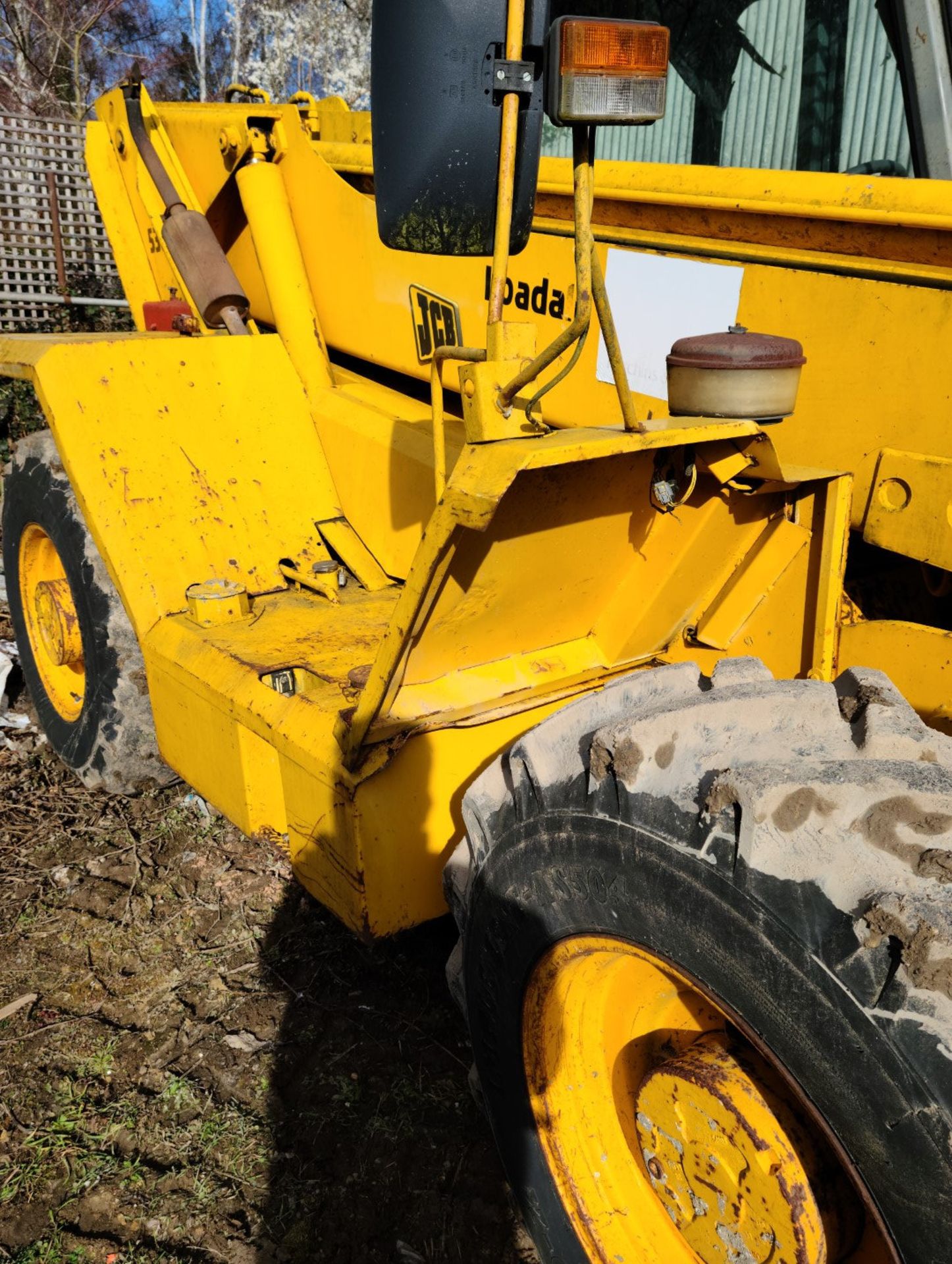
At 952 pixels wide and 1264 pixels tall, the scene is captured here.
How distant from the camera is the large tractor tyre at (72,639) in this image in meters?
2.86

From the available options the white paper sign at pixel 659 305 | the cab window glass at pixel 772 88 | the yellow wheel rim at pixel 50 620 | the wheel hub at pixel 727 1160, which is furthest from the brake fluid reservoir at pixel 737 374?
the yellow wheel rim at pixel 50 620

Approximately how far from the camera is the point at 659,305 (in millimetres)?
2168

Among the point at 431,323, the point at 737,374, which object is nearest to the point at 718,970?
the point at 737,374

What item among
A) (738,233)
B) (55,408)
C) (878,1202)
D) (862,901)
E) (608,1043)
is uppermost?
(738,233)

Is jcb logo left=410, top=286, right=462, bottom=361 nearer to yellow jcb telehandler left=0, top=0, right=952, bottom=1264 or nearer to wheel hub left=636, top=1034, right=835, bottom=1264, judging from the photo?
yellow jcb telehandler left=0, top=0, right=952, bottom=1264

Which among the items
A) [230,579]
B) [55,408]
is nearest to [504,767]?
[230,579]

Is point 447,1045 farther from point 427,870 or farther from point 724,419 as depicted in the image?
point 724,419

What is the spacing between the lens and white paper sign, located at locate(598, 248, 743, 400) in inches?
80.2

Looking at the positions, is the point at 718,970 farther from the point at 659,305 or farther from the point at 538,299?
the point at 538,299

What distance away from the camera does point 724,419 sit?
162cm

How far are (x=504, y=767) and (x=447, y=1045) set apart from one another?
943mm

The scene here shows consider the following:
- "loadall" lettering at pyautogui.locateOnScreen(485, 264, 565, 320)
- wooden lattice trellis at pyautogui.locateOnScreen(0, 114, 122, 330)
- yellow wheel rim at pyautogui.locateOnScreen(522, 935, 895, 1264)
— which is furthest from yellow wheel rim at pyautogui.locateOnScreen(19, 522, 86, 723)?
wooden lattice trellis at pyautogui.locateOnScreen(0, 114, 122, 330)

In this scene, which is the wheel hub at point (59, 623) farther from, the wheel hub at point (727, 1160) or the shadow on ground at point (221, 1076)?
the wheel hub at point (727, 1160)

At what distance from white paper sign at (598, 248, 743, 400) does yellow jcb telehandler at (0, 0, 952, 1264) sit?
10 mm
